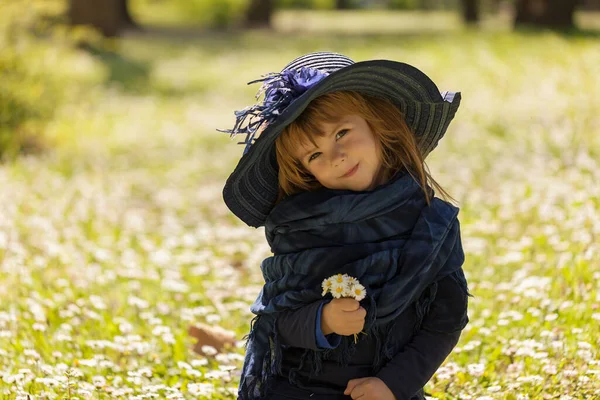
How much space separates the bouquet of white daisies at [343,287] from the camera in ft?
8.41

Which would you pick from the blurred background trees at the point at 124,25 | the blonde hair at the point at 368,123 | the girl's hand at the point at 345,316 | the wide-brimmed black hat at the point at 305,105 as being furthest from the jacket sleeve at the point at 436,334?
the blurred background trees at the point at 124,25

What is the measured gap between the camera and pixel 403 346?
2729mm

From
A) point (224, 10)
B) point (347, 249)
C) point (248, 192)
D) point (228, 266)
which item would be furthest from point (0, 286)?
point (224, 10)

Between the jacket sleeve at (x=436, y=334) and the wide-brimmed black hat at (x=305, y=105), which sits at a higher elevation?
the wide-brimmed black hat at (x=305, y=105)

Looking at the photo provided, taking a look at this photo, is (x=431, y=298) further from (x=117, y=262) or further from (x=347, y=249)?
(x=117, y=262)

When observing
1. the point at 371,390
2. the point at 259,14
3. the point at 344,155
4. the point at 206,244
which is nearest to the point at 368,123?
the point at 344,155

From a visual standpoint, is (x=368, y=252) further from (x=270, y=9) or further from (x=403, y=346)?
(x=270, y=9)

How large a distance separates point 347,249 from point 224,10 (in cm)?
3164

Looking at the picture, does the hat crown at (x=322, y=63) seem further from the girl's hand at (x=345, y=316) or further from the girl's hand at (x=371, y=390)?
the girl's hand at (x=371, y=390)

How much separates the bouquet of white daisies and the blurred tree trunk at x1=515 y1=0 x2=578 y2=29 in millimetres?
18605

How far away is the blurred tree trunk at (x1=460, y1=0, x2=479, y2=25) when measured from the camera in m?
29.6

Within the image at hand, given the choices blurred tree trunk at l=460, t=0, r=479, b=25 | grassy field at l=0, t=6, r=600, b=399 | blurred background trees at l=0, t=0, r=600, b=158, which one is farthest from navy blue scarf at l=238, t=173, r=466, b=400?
blurred tree trunk at l=460, t=0, r=479, b=25

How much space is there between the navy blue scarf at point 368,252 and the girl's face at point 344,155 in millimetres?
47

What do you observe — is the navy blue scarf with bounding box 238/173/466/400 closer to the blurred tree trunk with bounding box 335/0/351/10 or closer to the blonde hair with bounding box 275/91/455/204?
the blonde hair with bounding box 275/91/455/204
